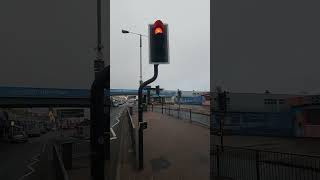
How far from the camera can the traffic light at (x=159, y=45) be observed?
303 inches

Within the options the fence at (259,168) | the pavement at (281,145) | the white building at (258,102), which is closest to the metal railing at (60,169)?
the fence at (259,168)

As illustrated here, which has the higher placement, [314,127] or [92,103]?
[92,103]

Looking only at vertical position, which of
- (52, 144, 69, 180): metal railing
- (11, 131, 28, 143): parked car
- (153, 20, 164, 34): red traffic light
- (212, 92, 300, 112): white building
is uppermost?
(153, 20, 164, 34): red traffic light

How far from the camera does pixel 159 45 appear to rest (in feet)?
25.3

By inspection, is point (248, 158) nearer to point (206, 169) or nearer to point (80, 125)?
point (206, 169)

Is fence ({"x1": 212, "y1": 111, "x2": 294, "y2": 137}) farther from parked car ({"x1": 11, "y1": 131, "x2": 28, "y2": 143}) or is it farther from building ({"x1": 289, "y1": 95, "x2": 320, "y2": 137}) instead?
parked car ({"x1": 11, "y1": 131, "x2": 28, "y2": 143})

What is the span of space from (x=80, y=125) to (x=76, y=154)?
10785mm

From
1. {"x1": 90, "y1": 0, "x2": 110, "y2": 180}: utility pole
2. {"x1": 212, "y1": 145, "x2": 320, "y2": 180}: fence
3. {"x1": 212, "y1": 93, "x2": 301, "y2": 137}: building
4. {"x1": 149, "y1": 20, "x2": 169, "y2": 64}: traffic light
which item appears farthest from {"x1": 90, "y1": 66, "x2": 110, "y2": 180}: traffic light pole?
{"x1": 212, "y1": 93, "x2": 301, "y2": 137}: building

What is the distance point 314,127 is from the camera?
Answer: 3475 cm

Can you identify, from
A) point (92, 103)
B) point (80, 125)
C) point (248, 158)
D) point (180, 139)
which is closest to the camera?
point (92, 103)

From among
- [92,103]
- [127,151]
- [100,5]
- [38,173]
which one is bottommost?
[38,173]

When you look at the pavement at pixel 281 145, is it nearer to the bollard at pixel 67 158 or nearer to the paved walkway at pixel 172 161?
the paved walkway at pixel 172 161

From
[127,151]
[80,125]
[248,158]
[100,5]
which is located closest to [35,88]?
[80,125]

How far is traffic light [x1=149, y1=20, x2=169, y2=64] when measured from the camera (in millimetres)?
7688
